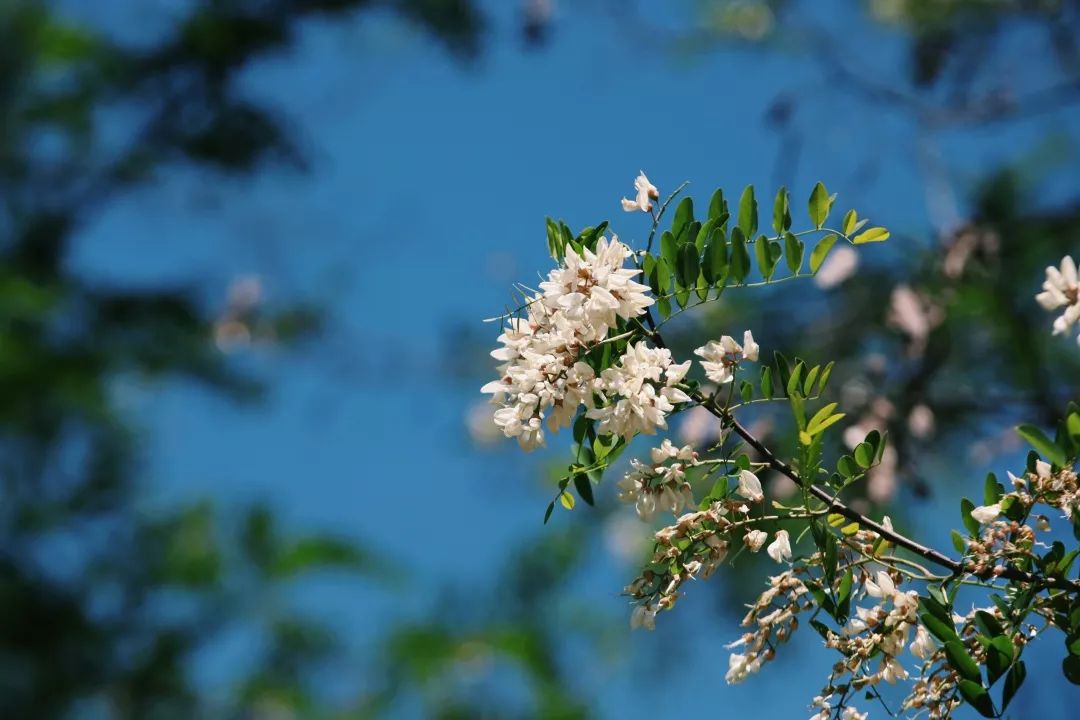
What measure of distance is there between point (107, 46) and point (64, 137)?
0.63 meters

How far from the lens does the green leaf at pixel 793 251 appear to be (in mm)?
718

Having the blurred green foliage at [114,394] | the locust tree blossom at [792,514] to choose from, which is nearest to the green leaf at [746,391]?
the locust tree blossom at [792,514]

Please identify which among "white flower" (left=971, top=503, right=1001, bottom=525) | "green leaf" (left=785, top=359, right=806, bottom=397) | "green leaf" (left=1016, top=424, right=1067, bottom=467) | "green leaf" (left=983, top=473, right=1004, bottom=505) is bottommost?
"white flower" (left=971, top=503, right=1001, bottom=525)

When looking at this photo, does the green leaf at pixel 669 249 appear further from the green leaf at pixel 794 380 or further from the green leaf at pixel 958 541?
the green leaf at pixel 958 541

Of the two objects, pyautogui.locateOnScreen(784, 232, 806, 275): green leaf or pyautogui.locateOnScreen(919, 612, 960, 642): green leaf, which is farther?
pyautogui.locateOnScreen(784, 232, 806, 275): green leaf

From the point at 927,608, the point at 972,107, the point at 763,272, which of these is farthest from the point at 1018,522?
the point at 972,107

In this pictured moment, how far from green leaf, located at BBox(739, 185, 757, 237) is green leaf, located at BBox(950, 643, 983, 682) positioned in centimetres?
26

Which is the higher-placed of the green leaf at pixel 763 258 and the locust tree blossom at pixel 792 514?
the green leaf at pixel 763 258

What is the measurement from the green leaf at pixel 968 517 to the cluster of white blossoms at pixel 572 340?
7.0 inches

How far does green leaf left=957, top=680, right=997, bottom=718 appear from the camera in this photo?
0.58 metres

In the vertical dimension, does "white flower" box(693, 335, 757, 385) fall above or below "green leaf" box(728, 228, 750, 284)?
below

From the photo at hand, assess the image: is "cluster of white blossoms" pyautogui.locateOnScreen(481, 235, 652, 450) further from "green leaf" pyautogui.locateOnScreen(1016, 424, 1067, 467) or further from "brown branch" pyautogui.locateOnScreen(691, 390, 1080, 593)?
"green leaf" pyautogui.locateOnScreen(1016, 424, 1067, 467)

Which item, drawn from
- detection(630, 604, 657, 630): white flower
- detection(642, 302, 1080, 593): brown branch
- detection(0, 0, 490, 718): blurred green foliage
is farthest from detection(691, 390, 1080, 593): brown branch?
detection(0, 0, 490, 718): blurred green foliage

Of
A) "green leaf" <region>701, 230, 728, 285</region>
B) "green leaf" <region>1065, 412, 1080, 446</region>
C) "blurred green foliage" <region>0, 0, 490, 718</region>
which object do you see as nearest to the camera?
"green leaf" <region>1065, 412, 1080, 446</region>
